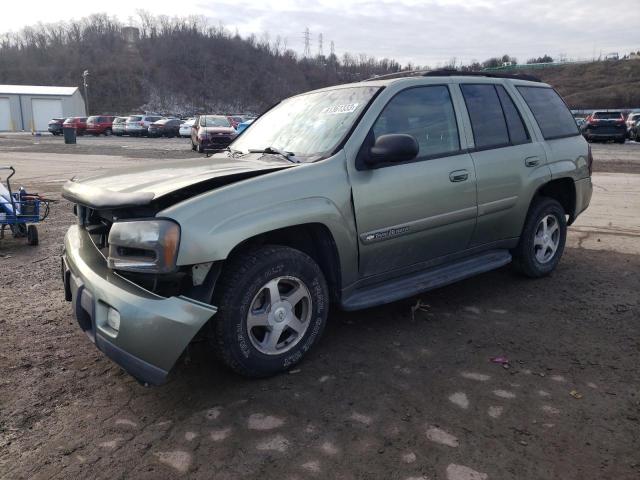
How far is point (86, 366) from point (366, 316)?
6.68 ft

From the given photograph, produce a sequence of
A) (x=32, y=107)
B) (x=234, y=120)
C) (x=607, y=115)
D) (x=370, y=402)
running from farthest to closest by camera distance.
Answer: (x=32, y=107), (x=234, y=120), (x=607, y=115), (x=370, y=402)

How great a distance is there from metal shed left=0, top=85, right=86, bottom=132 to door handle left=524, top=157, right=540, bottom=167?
6207 cm

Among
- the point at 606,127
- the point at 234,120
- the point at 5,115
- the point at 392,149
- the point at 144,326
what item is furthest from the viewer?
the point at 5,115

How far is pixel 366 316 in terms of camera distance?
4191mm

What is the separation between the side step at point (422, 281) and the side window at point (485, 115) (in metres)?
0.93

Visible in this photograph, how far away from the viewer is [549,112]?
504 cm

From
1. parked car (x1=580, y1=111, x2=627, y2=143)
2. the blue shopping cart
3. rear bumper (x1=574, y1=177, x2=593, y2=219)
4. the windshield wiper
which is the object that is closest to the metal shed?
parked car (x1=580, y1=111, x2=627, y2=143)

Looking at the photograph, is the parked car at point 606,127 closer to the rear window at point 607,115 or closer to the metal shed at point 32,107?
the rear window at point 607,115

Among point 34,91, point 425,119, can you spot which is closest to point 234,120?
point 425,119

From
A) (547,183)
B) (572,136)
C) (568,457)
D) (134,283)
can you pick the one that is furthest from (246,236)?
(572,136)

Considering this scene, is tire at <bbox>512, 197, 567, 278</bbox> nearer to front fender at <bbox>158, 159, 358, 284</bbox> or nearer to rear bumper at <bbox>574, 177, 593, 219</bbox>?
rear bumper at <bbox>574, 177, 593, 219</bbox>

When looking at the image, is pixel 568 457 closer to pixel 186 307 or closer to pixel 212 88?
pixel 186 307

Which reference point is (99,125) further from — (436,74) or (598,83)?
(598,83)

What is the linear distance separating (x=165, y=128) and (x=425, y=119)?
130 feet
